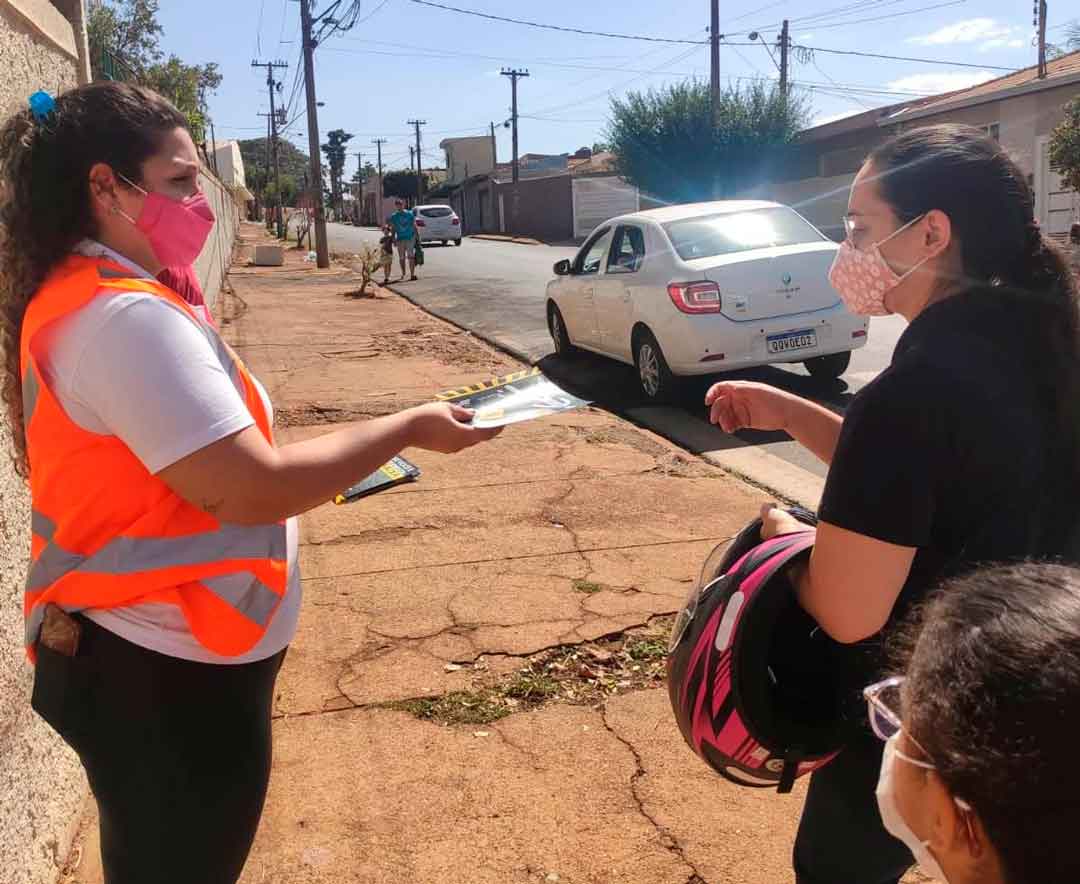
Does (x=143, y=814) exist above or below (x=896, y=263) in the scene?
below

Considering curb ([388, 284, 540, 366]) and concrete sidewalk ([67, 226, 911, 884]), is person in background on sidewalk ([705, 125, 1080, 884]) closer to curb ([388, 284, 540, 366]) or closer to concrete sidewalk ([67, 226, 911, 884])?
concrete sidewalk ([67, 226, 911, 884])

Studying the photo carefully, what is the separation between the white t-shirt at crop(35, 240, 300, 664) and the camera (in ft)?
4.81

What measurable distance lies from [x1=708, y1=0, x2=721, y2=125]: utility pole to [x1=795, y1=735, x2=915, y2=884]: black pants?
116 ft

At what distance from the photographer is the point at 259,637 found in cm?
168

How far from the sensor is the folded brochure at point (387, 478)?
586 cm

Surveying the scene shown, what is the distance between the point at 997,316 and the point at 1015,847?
0.98 metres

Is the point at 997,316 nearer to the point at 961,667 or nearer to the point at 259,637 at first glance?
the point at 961,667

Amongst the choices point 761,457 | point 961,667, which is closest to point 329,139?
point 761,457

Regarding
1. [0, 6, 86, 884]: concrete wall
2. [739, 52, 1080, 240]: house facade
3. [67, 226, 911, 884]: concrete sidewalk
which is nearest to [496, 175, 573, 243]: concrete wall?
[739, 52, 1080, 240]: house facade

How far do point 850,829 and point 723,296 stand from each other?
6713mm

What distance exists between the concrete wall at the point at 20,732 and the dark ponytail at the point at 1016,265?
2.12 m

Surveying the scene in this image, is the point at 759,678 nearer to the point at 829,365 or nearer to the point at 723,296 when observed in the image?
the point at 723,296

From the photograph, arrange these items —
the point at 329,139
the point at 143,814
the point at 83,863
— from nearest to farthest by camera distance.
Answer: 1. the point at 143,814
2. the point at 83,863
3. the point at 329,139

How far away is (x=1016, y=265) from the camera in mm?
1707
